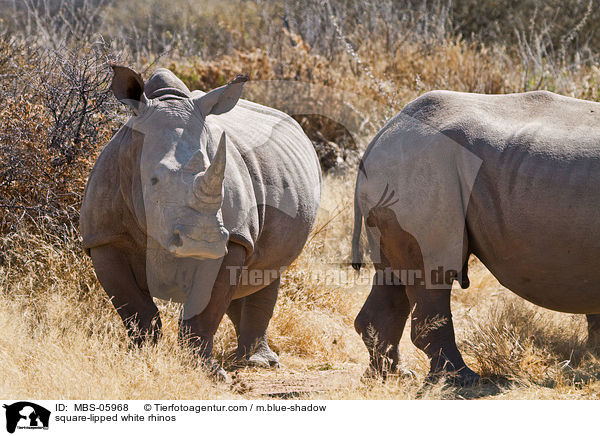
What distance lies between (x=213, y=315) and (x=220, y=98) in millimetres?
1242

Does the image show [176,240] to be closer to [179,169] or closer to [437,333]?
[179,169]

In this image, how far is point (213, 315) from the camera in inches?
186

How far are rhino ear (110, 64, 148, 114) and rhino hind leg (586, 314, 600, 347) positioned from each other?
3433 mm

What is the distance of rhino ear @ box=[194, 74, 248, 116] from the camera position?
15.0ft

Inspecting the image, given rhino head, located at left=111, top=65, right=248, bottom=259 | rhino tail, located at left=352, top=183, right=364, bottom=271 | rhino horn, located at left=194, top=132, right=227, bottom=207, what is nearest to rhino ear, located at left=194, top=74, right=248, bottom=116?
rhino head, located at left=111, top=65, right=248, bottom=259

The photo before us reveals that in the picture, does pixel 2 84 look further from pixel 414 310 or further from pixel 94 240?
pixel 414 310

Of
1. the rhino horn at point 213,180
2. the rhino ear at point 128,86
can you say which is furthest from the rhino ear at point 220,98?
the rhino horn at point 213,180

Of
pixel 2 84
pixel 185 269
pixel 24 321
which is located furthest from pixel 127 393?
pixel 2 84

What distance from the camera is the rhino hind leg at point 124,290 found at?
4730 mm

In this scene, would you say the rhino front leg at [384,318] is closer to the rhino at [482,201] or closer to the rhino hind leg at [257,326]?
the rhino at [482,201]

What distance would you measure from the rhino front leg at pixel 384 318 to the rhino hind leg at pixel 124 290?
1.24 metres
